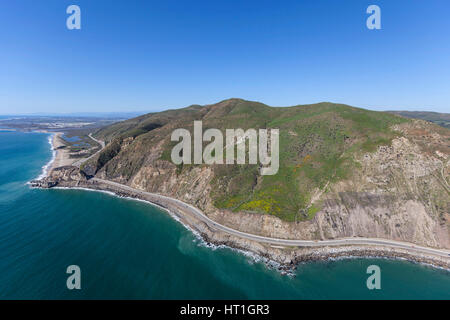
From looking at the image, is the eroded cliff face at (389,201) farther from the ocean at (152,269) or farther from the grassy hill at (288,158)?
the ocean at (152,269)

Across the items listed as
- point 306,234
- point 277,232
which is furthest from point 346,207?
point 277,232

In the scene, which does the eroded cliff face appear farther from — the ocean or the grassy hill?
the ocean

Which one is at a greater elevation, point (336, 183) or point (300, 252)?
point (336, 183)

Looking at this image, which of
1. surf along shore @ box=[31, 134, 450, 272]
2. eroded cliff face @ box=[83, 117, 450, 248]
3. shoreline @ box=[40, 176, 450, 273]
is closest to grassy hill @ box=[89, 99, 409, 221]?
eroded cliff face @ box=[83, 117, 450, 248]

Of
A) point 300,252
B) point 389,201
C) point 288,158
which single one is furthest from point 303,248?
point 288,158

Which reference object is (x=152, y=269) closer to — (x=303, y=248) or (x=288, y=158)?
(x=303, y=248)
